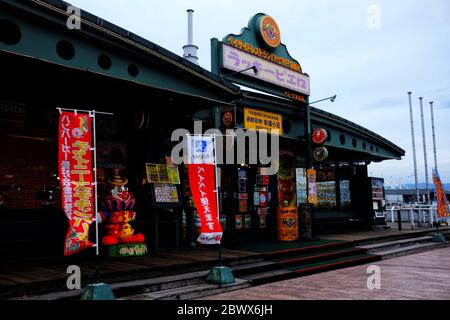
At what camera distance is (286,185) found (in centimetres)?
1263

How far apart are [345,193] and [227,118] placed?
27.0 feet

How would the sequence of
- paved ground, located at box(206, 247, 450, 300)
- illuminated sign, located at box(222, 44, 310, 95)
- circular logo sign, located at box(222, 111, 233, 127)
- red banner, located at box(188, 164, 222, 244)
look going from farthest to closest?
illuminated sign, located at box(222, 44, 310, 95) → circular logo sign, located at box(222, 111, 233, 127) → red banner, located at box(188, 164, 222, 244) → paved ground, located at box(206, 247, 450, 300)

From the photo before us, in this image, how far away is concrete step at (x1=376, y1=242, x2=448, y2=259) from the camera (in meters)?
10.9

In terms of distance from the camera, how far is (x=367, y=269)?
29.2ft

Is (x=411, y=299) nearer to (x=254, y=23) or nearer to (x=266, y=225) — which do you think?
(x=266, y=225)

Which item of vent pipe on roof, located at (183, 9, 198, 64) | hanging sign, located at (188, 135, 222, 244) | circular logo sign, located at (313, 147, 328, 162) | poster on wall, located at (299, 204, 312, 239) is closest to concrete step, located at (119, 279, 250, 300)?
hanging sign, located at (188, 135, 222, 244)

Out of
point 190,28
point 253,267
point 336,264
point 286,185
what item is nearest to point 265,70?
point 190,28

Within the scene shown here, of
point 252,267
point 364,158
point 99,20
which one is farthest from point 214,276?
point 364,158

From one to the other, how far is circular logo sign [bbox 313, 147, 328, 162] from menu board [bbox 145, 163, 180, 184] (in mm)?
5248

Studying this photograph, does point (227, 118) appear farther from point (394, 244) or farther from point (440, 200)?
point (440, 200)

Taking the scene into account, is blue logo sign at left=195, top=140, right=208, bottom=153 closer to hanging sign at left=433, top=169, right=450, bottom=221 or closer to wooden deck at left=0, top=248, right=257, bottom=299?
wooden deck at left=0, top=248, right=257, bottom=299

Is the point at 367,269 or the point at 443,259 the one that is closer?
the point at 367,269

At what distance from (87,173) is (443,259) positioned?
9087mm

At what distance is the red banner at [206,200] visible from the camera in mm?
6934
